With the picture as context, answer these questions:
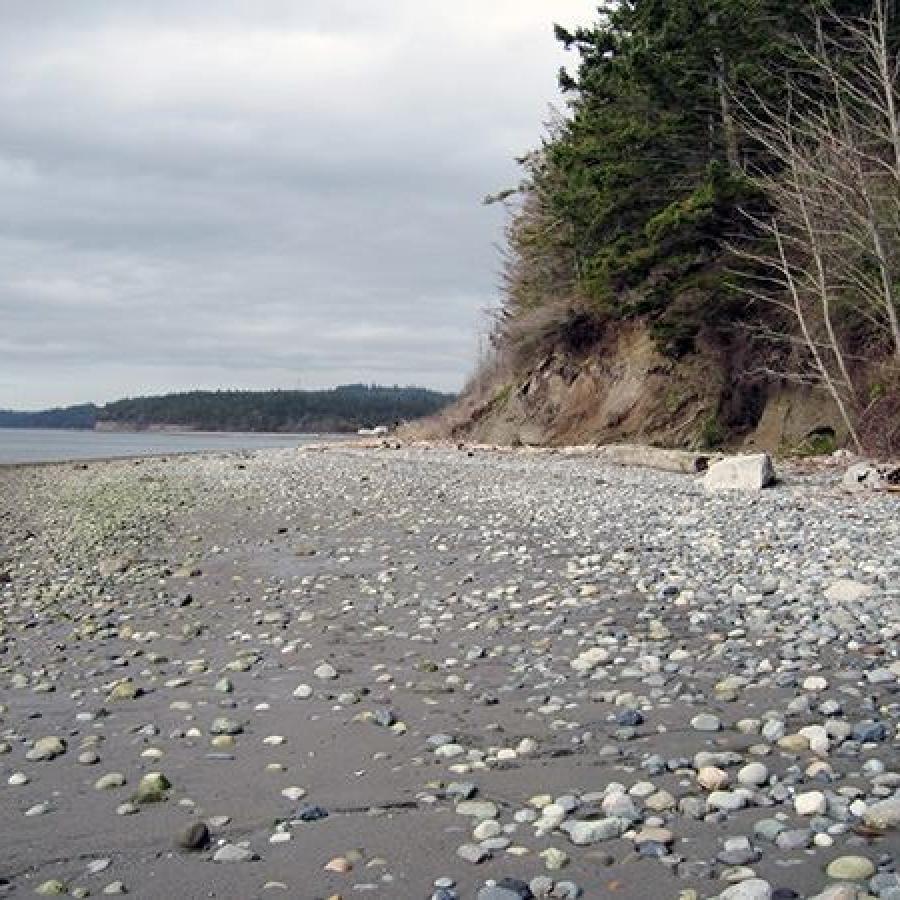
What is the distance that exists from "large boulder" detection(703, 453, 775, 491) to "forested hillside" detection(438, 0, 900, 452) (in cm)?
433

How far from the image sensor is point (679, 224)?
23.3 m

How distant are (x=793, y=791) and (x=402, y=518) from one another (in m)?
10.2

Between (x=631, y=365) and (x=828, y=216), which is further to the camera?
(x=631, y=365)

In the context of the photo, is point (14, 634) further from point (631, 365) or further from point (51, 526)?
point (631, 365)

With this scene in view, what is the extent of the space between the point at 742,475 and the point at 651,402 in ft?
44.6

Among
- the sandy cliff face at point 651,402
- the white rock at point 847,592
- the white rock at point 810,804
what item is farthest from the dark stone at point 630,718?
the sandy cliff face at point 651,402

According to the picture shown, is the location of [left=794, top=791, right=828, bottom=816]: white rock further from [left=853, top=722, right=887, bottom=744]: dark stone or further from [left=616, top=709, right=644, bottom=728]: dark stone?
[left=616, top=709, right=644, bottom=728]: dark stone

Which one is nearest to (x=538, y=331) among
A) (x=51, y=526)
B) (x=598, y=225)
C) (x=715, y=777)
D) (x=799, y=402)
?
(x=598, y=225)

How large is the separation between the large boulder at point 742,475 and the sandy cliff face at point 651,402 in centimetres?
734

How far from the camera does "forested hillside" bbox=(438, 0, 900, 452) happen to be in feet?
65.4

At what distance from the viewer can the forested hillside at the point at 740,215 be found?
65.4ft

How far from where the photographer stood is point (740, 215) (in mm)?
23688

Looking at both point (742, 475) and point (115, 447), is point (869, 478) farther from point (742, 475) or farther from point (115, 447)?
point (115, 447)

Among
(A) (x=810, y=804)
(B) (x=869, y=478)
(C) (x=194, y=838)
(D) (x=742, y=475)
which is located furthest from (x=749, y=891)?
(B) (x=869, y=478)
